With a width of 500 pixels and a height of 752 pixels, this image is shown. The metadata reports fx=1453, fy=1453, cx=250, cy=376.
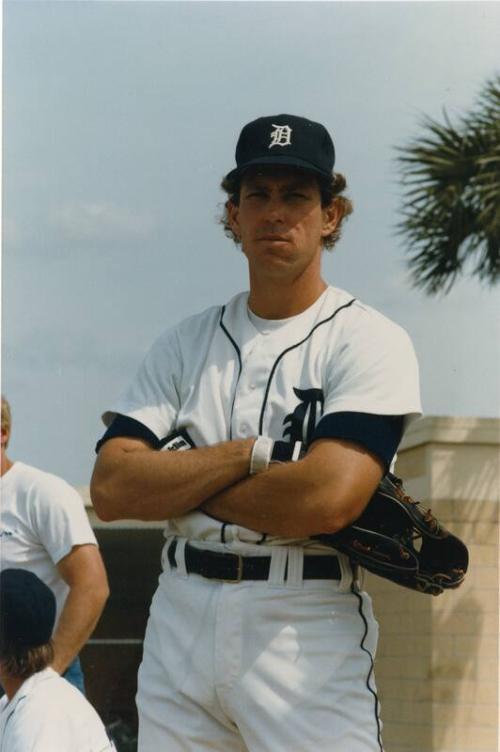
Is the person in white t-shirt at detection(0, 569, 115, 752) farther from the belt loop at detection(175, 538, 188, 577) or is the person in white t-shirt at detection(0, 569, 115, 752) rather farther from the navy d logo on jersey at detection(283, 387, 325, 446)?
the navy d logo on jersey at detection(283, 387, 325, 446)

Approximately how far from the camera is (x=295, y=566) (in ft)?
10.3

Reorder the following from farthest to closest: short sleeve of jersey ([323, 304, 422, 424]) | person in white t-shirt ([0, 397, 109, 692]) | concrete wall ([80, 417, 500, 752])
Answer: concrete wall ([80, 417, 500, 752])
person in white t-shirt ([0, 397, 109, 692])
short sleeve of jersey ([323, 304, 422, 424])

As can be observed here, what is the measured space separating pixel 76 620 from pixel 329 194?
2173 millimetres

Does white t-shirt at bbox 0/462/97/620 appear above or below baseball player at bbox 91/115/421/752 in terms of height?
below

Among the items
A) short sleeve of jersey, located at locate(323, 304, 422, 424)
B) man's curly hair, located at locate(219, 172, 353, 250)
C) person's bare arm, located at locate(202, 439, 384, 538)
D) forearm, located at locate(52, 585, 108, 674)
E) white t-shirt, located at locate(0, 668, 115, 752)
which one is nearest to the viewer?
person's bare arm, located at locate(202, 439, 384, 538)

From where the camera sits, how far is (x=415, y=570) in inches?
126

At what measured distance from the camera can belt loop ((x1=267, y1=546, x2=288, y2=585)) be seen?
3119mm

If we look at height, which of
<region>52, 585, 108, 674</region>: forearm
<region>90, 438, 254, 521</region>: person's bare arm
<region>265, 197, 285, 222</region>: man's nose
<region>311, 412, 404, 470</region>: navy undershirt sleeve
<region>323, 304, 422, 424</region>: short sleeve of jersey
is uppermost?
<region>265, 197, 285, 222</region>: man's nose

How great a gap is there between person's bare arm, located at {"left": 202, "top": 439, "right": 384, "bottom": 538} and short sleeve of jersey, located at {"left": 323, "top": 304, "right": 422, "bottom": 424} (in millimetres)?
108

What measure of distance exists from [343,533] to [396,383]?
0.36m

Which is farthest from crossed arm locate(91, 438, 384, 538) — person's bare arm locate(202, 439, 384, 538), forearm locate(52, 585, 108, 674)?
forearm locate(52, 585, 108, 674)

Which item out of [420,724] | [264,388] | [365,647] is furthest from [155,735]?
[420,724]

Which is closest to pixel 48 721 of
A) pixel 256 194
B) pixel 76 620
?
pixel 76 620

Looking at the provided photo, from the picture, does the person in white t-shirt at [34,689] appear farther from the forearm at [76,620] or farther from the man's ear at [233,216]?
the man's ear at [233,216]
